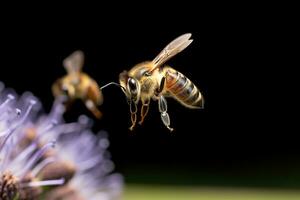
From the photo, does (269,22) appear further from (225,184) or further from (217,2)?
(225,184)

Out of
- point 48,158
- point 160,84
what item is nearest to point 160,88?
point 160,84

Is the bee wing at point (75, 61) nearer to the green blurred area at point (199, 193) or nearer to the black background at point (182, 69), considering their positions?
the green blurred area at point (199, 193)

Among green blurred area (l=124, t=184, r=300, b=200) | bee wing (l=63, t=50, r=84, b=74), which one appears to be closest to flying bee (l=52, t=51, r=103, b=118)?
bee wing (l=63, t=50, r=84, b=74)

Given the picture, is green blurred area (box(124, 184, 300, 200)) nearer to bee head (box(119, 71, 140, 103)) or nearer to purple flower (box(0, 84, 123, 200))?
purple flower (box(0, 84, 123, 200))

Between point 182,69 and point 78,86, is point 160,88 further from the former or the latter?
point 182,69

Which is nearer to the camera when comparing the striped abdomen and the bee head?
the bee head

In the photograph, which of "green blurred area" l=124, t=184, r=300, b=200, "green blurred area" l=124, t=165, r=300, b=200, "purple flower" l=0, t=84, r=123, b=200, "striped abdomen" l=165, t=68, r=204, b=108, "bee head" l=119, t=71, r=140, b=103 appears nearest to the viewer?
"bee head" l=119, t=71, r=140, b=103
